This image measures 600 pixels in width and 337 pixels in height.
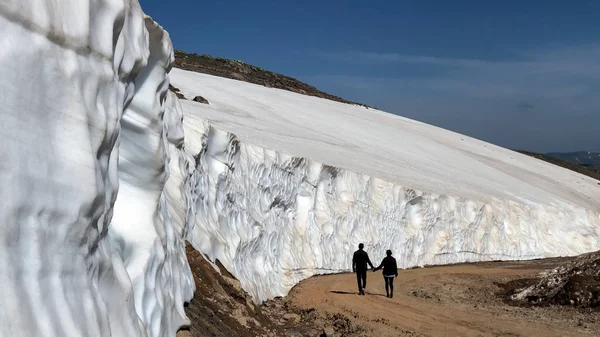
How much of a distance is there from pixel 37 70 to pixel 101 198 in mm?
1017

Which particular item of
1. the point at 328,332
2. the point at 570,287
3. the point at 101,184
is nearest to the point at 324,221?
the point at 570,287

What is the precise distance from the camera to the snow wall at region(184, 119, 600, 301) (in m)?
13.2

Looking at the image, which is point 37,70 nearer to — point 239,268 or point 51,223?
point 51,223

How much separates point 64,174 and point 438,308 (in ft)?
34.7

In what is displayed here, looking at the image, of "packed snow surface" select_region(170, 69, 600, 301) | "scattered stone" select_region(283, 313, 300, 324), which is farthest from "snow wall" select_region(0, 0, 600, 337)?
"scattered stone" select_region(283, 313, 300, 324)

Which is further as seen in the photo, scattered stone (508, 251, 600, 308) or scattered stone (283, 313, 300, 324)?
scattered stone (508, 251, 600, 308)

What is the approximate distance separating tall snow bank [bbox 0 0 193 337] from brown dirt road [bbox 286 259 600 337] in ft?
22.2

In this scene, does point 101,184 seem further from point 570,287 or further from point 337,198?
point 337,198

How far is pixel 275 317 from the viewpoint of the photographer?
12.0 metres

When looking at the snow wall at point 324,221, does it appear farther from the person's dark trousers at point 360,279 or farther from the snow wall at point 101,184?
the person's dark trousers at point 360,279

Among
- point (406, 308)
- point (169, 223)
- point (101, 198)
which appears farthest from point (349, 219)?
point (101, 198)

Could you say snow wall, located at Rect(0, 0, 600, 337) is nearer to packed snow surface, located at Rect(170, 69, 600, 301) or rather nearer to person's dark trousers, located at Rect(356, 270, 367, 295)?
packed snow surface, located at Rect(170, 69, 600, 301)

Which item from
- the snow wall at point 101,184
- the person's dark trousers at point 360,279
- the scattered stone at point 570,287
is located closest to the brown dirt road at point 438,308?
the person's dark trousers at point 360,279

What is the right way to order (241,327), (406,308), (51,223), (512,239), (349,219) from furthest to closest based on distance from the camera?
(512,239) < (349,219) < (406,308) < (241,327) < (51,223)
